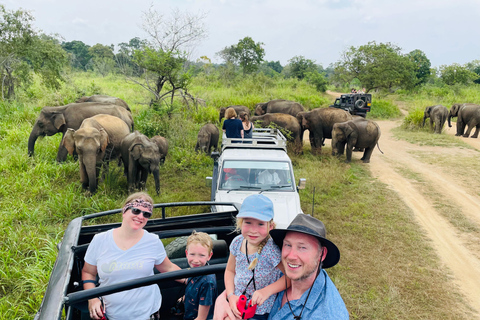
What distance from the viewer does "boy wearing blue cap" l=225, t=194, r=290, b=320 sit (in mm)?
1977

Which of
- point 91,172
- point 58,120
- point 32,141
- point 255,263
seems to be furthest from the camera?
point 58,120

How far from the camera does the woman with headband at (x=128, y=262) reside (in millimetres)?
2365

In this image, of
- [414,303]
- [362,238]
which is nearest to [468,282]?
[414,303]

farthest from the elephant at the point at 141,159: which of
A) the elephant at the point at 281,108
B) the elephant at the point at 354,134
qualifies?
the elephant at the point at 281,108

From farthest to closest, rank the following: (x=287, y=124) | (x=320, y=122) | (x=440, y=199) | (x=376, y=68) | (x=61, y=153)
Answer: (x=376, y=68) < (x=320, y=122) < (x=287, y=124) < (x=61, y=153) < (x=440, y=199)

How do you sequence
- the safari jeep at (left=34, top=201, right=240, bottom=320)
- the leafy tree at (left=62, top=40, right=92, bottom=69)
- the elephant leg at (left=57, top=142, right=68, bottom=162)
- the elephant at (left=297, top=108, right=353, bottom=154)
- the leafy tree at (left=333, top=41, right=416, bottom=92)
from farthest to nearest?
1. the leafy tree at (left=62, top=40, right=92, bottom=69)
2. the leafy tree at (left=333, top=41, right=416, bottom=92)
3. the elephant at (left=297, top=108, right=353, bottom=154)
4. the elephant leg at (left=57, top=142, right=68, bottom=162)
5. the safari jeep at (left=34, top=201, right=240, bottom=320)

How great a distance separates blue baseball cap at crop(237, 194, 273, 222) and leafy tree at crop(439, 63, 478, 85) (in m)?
35.4

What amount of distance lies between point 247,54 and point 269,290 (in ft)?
102

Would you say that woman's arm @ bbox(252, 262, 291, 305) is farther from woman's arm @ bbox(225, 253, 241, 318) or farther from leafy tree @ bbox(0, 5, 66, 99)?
leafy tree @ bbox(0, 5, 66, 99)

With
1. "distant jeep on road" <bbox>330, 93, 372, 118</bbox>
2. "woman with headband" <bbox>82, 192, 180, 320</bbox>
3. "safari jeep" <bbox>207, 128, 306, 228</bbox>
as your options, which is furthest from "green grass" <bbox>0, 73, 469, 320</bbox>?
"distant jeep on road" <bbox>330, 93, 372, 118</bbox>

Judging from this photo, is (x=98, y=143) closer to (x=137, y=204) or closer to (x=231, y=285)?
(x=137, y=204)

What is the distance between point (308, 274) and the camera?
1.79m

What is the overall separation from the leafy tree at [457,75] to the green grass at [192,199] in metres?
Result: 26.3

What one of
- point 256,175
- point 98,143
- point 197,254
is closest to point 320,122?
point 256,175
